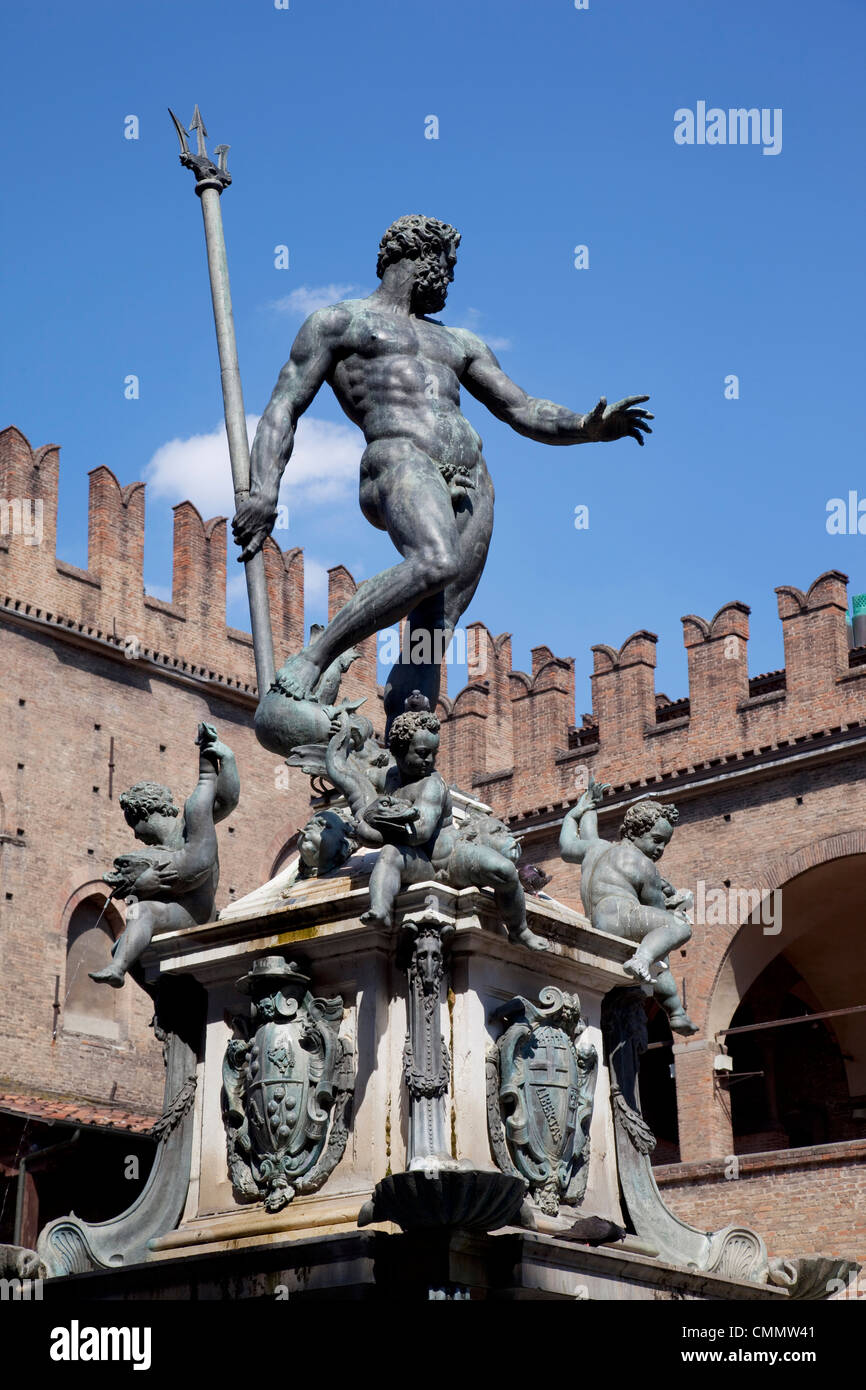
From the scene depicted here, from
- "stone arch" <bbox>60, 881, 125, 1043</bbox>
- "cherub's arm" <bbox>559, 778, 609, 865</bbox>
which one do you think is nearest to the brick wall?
"stone arch" <bbox>60, 881, 125, 1043</bbox>

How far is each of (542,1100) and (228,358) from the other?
111 inches

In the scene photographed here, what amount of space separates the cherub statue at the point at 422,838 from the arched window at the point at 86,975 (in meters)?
18.1

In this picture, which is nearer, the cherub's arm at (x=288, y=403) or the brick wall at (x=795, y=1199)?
the cherub's arm at (x=288, y=403)

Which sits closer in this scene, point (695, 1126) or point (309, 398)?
point (309, 398)

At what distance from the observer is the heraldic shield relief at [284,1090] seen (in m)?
5.62

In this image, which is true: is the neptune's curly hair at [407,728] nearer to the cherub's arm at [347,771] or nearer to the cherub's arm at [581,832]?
the cherub's arm at [347,771]

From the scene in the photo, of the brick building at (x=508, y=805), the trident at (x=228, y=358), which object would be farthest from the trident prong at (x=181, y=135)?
the brick building at (x=508, y=805)

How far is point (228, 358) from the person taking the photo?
7047 mm

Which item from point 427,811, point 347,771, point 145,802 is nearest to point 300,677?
point 347,771

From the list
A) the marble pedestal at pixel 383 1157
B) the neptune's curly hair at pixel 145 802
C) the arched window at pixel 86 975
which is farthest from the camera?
the arched window at pixel 86 975
